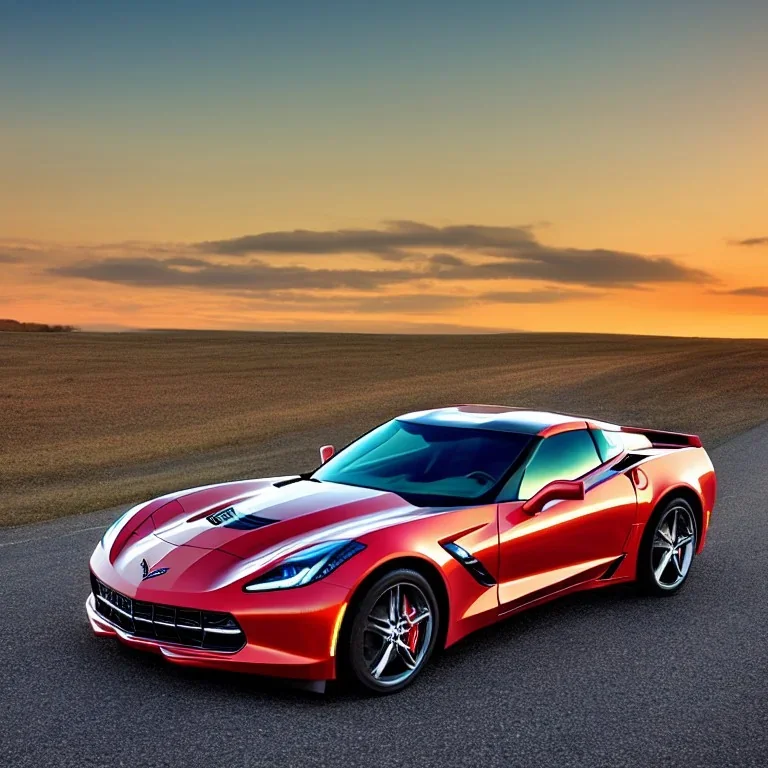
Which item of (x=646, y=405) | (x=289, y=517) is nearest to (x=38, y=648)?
(x=289, y=517)

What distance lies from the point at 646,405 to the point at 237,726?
870 inches

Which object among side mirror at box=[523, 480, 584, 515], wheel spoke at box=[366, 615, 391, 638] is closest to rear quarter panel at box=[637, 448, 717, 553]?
side mirror at box=[523, 480, 584, 515]

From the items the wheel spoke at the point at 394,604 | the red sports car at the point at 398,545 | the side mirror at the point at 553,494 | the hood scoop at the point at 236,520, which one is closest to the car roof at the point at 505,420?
the red sports car at the point at 398,545

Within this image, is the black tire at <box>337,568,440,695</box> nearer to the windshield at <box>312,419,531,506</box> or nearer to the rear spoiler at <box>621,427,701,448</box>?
the windshield at <box>312,419,531,506</box>

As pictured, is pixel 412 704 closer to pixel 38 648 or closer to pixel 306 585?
pixel 306 585

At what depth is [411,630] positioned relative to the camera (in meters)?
5.18

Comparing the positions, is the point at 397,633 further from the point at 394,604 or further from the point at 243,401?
the point at 243,401

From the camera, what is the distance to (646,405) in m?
25.3

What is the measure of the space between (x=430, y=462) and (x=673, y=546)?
2107 millimetres

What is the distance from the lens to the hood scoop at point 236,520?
17.9 ft

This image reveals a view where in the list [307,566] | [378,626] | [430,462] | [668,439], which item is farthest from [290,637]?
[668,439]

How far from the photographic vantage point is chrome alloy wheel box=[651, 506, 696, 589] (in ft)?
22.9

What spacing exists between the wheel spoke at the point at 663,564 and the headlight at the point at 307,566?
2.88 metres

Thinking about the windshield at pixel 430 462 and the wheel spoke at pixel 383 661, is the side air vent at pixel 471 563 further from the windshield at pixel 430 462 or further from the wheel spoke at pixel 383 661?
the wheel spoke at pixel 383 661
